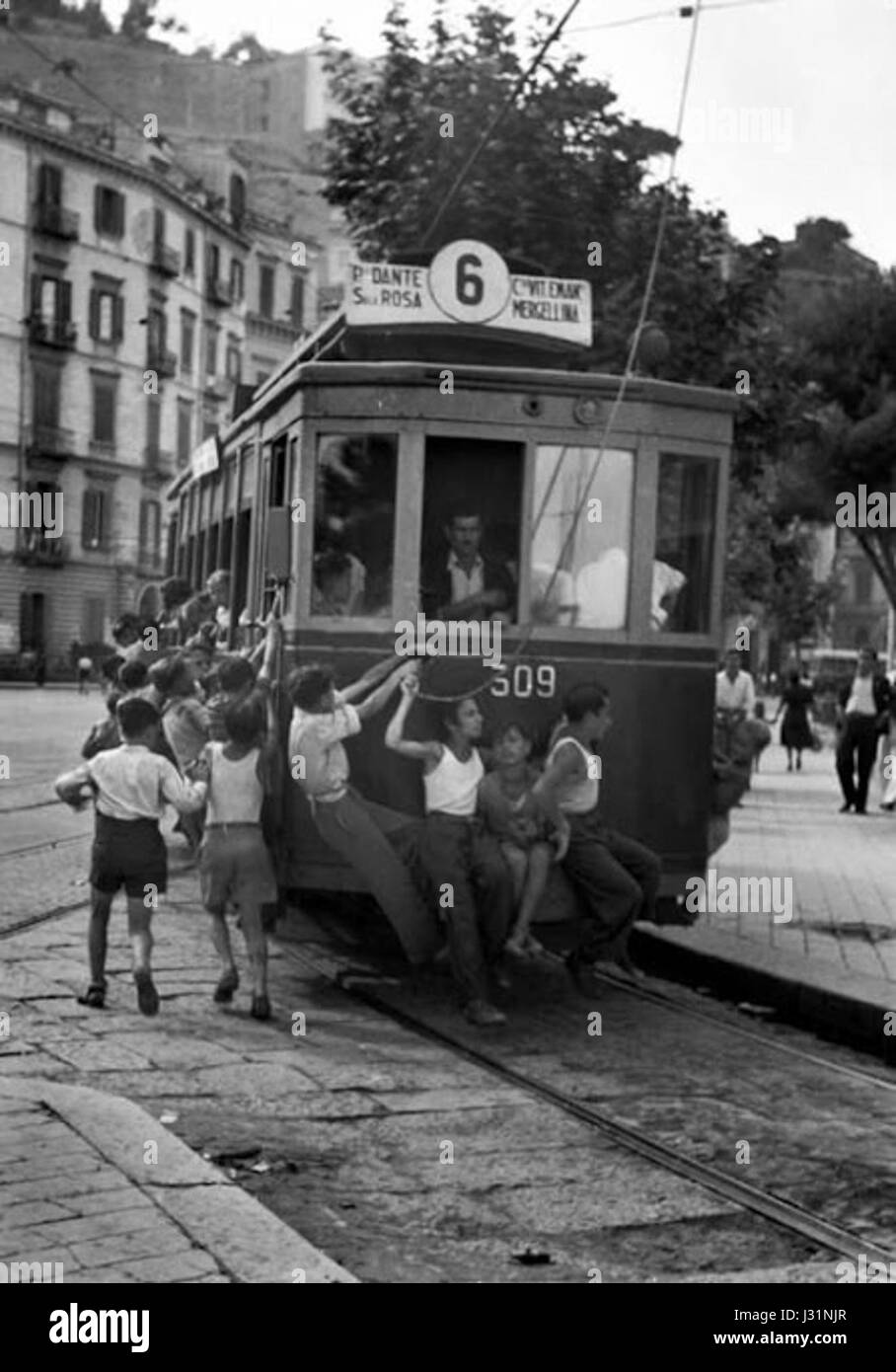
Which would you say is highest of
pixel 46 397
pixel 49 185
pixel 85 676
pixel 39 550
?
pixel 49 185

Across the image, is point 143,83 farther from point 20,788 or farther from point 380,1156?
point 380,1156

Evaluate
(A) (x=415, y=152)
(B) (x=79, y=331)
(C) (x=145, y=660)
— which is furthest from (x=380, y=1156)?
(B) (x=79, y=331)

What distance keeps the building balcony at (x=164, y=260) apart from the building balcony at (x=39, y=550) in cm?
941

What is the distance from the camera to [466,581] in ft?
31.0

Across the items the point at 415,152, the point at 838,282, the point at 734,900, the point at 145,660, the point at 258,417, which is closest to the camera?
the point at 258,417

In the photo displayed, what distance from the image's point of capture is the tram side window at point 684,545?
9672 mm

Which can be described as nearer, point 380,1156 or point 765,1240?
point 765,1240

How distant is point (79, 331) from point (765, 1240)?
202 feet

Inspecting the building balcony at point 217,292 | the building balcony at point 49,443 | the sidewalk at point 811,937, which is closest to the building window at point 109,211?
the building balcony at point 217,292

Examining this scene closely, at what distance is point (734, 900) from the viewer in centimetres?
1279

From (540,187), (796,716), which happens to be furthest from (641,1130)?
(796,716)

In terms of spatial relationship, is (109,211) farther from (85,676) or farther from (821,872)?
(821,872)

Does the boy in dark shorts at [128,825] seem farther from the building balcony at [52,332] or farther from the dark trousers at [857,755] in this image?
the building balcony at [52,332]

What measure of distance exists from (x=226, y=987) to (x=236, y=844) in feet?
1.90
